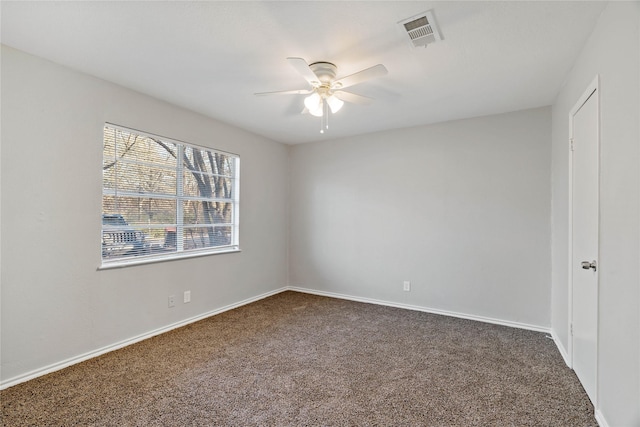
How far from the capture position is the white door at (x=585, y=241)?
1.94m

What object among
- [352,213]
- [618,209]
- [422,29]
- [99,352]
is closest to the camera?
[618,209]

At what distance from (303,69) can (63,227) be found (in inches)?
90.0

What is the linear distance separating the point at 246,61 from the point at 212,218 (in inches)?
84.0

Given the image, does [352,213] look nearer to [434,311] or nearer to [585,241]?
[434,311]

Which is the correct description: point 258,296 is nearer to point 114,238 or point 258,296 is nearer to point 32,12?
point 114,238

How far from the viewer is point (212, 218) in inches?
153

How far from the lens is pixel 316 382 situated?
7.43 ft

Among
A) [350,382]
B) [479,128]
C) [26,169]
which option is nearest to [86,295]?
[26,169]

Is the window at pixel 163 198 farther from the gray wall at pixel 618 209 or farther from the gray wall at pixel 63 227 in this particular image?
the gray wall at pixel 618 209

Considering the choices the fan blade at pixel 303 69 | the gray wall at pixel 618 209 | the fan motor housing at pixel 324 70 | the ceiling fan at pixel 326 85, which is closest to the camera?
the gray wall at pixel 618 209

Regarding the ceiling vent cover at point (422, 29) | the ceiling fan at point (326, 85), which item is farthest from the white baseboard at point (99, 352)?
the ceiling vent cover at point (422, 29)

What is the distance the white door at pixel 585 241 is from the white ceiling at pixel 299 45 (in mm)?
557

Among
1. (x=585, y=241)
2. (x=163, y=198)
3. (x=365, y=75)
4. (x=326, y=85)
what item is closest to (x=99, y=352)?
(x=163, y=198)

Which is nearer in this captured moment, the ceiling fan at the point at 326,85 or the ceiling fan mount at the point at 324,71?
the ceiling fan at the point at 326,85
